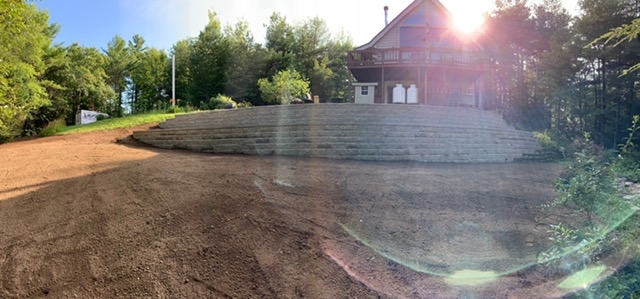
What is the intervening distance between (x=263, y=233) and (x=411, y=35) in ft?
60.8

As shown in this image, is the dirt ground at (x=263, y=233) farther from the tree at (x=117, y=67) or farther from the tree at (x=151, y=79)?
the tree at (x=117, y=67)

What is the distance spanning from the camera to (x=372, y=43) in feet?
66.1

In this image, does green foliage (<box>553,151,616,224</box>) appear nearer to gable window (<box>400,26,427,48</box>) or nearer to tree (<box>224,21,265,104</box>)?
gable window (<box>400,26,427,48</box>)

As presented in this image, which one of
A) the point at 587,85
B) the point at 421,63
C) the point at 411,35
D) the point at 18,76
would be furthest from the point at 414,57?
the point at 18,76

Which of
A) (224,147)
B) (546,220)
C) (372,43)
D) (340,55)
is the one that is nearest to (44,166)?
(224,147)

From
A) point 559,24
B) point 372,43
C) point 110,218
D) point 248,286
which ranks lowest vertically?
point 248,286

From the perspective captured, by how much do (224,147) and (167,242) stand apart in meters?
6.10

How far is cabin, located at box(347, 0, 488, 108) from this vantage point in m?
18.0

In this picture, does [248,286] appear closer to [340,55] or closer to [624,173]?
[624,173]

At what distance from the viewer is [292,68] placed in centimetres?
2925

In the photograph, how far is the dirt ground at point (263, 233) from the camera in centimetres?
284

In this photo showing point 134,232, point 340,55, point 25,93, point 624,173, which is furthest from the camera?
point 340,55

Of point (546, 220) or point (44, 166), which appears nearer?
point (546, 220)

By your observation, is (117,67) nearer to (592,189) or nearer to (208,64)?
(208,64)
